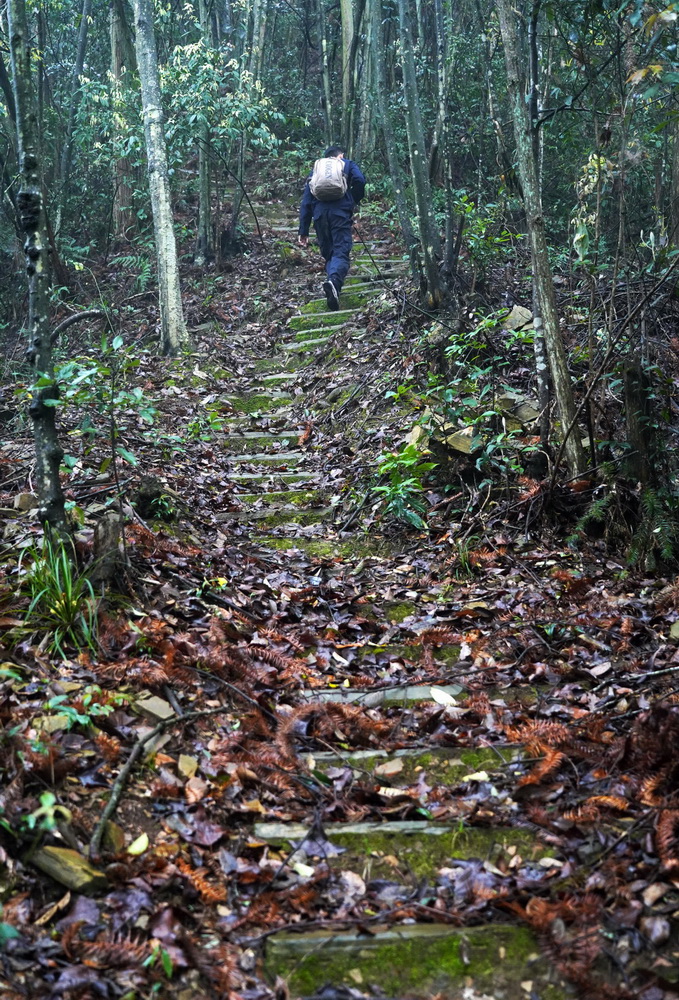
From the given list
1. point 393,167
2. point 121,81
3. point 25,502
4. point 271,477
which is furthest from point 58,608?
point 121,81

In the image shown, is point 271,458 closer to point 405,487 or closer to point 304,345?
point 405,487

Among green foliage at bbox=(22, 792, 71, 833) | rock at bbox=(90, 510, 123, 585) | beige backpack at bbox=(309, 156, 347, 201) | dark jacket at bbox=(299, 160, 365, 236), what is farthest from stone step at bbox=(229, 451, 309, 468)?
green foliage at bbox=(22, 792, 71, 833)

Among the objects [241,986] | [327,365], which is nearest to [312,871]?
[241,986]

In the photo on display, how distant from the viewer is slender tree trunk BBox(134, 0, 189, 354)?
10.6 metres

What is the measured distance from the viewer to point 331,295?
1194 cm

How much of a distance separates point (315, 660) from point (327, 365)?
20.2 ft

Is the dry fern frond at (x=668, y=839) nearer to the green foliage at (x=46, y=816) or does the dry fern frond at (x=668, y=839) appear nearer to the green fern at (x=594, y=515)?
the green foliage at (x=46, y=816)

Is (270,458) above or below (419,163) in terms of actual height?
below

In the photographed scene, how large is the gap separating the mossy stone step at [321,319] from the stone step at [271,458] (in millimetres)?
3451

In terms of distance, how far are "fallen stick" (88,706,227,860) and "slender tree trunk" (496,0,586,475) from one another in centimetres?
354

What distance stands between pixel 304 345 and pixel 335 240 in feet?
4.97

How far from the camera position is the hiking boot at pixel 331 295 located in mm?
11711

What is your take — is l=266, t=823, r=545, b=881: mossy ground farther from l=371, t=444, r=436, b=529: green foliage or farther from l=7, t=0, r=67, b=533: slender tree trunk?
l=371, t=444, r=436, b=529: green foliage

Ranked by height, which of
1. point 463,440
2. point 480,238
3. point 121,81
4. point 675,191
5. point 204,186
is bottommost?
point 463,440
